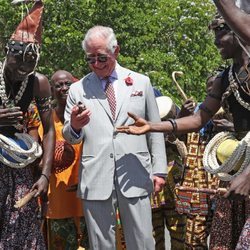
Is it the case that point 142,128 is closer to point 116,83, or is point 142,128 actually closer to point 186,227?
point 116,83

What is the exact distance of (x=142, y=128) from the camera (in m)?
5.42

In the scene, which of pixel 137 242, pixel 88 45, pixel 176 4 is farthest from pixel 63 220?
pixel 176 4

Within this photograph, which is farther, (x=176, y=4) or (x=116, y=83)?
(x=176, y=4)

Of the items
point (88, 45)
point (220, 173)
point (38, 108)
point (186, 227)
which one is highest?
point (88, 45)

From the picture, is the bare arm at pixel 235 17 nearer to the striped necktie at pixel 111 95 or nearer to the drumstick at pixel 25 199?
the striped necktie at pixel 111 95

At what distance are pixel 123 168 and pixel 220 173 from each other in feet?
3.06

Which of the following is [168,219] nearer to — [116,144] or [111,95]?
[116,144]

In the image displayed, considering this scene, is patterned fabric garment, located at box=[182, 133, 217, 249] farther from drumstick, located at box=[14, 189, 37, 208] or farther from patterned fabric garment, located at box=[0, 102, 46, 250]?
drumstick, located at box=[14, 189, 37, 208]

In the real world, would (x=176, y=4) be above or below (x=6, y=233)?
above

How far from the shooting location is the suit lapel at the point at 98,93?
6344 mm

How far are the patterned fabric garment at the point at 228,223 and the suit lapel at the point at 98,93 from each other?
121 cm

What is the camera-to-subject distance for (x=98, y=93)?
6387 millimetres

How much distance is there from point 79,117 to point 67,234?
69.7 inches

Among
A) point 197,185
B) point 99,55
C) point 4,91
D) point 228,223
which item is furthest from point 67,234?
point 228,223
